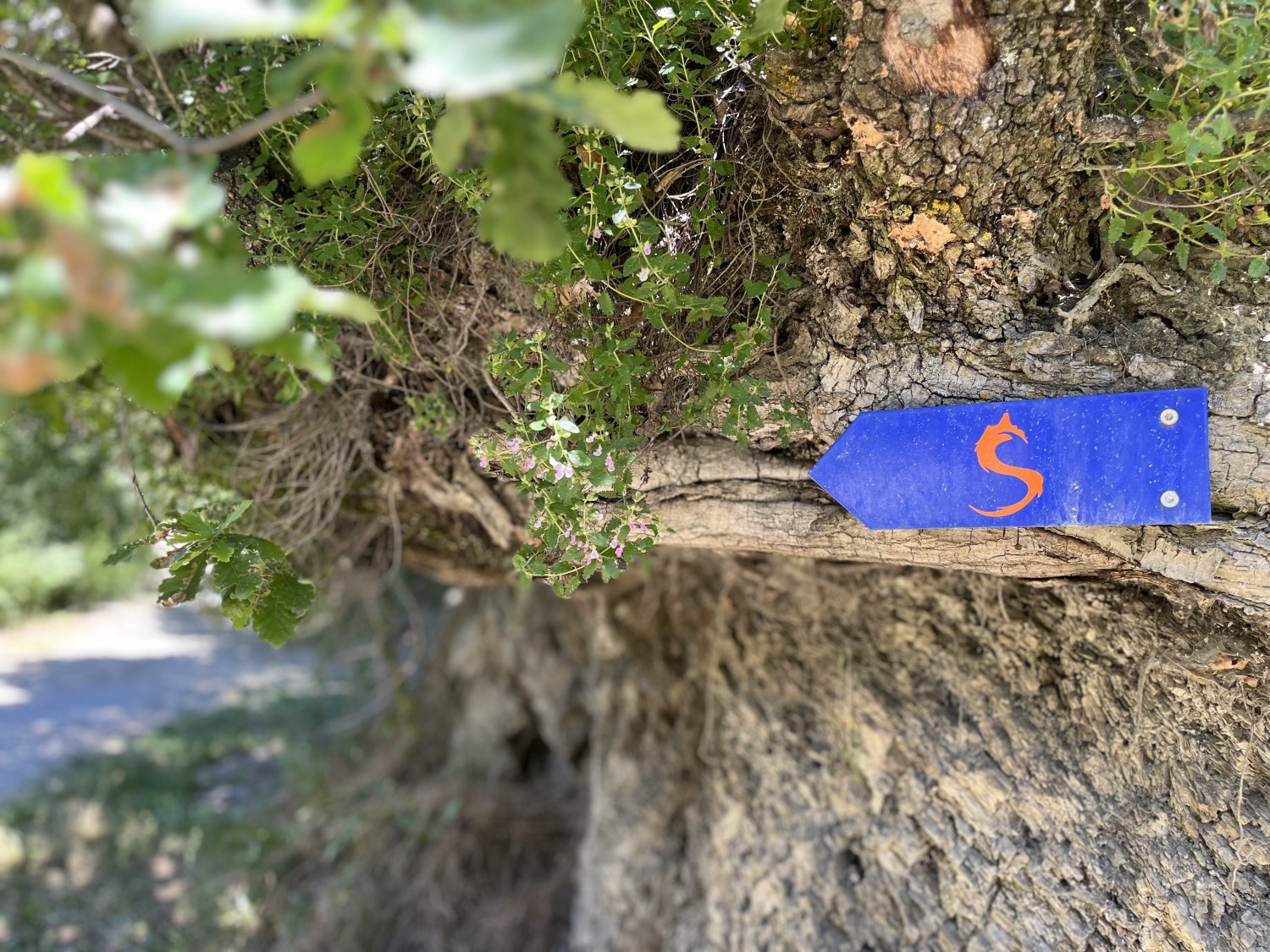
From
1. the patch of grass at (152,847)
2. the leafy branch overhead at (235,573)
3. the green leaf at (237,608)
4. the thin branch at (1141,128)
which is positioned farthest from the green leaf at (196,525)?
the patch of grass at (152,847)

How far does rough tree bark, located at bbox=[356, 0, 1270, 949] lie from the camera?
67.9 inches

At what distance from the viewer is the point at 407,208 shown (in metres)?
2.12

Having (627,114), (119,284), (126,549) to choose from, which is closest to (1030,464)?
(627,114)

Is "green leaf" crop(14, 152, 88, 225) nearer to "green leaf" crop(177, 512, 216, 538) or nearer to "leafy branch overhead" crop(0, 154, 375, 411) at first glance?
"leafy branch overhead" crop(0, 154, 375, 411)

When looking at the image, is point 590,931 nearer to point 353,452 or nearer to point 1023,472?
point 353,452

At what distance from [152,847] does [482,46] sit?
6275 mm

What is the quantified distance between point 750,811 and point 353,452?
179 centimetres

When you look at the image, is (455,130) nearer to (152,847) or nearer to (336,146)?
(336,146)

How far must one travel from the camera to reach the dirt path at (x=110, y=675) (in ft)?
24.4

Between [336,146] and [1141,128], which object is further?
[1141,128]

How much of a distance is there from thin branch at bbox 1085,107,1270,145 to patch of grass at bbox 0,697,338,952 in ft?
16.8

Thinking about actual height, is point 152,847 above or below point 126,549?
below

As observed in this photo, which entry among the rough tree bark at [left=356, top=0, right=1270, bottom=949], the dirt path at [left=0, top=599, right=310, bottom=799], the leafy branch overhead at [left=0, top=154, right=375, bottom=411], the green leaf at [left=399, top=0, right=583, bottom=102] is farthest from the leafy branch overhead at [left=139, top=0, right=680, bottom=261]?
the dirt path at [left=0, top=599, right=310, bottom=799]

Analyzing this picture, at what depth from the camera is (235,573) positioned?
1796mm
